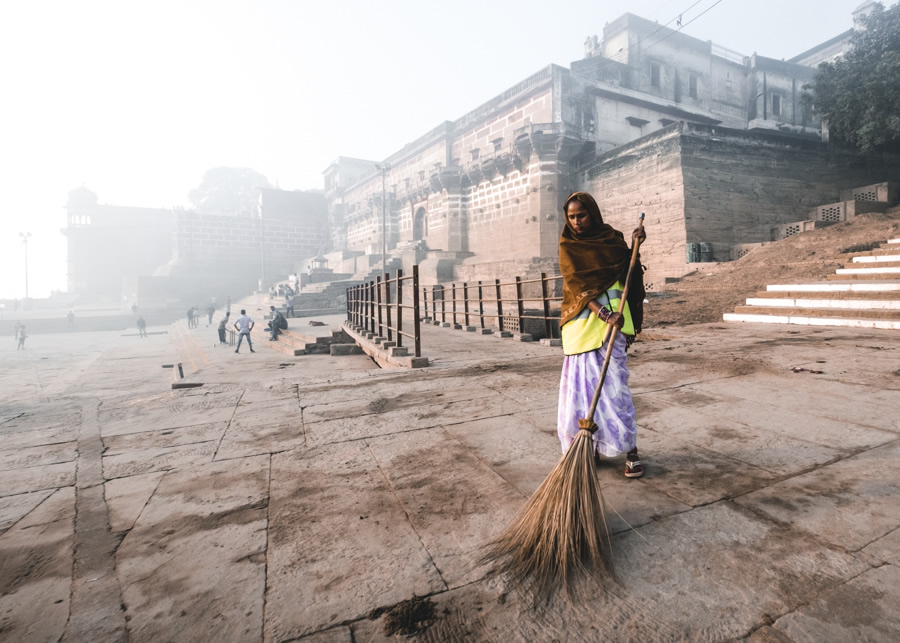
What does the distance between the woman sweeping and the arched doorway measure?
29195 millimetres

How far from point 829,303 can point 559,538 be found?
26.8 feet

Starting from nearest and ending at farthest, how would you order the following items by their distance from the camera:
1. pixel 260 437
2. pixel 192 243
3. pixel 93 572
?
pixel 93 572 < pixel 260 437 < pixel 192 243

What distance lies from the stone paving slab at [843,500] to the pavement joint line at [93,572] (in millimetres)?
2207

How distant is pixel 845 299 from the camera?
22.8 ft

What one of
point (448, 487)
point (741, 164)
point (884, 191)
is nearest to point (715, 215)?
point (741, 164)

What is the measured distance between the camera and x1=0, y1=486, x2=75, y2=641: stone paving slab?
4.22ft

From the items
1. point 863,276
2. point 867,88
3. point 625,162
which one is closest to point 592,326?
point 863,276

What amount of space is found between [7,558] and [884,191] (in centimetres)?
2275

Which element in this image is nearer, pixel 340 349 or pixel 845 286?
pixel 845 286

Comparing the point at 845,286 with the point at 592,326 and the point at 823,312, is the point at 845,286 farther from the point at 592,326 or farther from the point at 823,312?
the point at 592,326

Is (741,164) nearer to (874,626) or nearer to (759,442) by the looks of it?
(759,442)

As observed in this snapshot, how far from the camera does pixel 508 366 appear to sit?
5.08 metres

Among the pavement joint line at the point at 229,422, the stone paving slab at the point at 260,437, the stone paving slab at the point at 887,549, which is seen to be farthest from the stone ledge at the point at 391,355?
the stone paving slab at the point at 887,549

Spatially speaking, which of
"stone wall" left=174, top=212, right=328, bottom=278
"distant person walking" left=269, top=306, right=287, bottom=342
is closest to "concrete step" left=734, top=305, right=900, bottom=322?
"distant person walking" left=269, top=306, right=287, bottom=342
